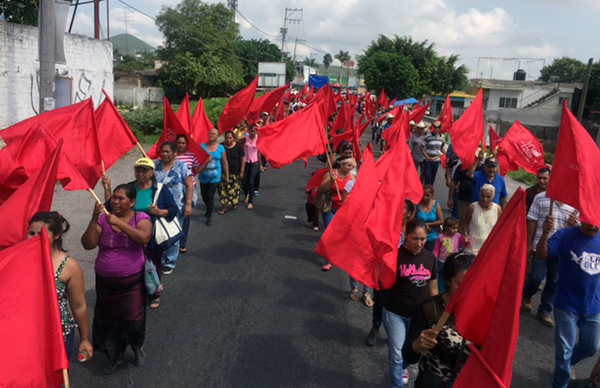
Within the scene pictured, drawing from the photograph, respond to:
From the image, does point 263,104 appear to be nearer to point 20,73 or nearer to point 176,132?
point 176,132

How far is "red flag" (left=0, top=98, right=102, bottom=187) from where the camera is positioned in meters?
4.63

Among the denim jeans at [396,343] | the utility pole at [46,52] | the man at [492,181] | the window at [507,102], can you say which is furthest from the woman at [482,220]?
the window at [507,102]

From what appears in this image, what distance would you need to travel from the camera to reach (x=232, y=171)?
8.71m

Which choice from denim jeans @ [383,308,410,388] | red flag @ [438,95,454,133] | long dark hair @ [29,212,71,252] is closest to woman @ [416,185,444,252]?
denim jeans @ [383,308,410,388]

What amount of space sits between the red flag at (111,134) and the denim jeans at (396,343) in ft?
11.7

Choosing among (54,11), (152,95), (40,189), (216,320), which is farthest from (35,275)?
(152,95)

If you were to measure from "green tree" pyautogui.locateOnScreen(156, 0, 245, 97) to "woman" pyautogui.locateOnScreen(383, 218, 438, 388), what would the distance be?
43064 mm

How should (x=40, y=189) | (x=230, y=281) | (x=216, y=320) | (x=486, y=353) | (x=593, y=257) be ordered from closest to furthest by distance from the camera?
1. (x=486, y=353)
2. (x=40, y=189)
3. (x=593, y=257)
4. (x=216, y=320)
5. (x=230, y=281)

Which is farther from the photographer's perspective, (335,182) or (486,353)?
(335,182)

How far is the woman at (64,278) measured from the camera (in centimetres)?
292

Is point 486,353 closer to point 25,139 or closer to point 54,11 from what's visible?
point 25,139

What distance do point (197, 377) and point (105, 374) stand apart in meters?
0.73

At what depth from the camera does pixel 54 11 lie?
8320mm

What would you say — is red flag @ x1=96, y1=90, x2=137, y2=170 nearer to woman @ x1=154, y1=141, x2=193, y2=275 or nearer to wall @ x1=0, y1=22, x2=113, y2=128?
woman @ x1=154, y1=141, x2=193, y2=275
